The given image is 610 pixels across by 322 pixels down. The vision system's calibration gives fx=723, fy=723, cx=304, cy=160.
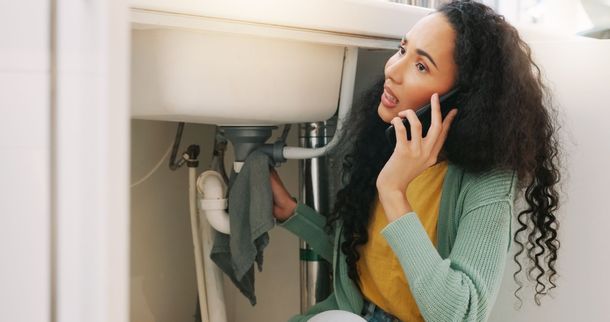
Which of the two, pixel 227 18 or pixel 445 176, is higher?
pixel 227 18

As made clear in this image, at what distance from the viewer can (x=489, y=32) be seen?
94 centimetres

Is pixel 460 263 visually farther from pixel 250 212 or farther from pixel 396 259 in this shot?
pixel 250 212

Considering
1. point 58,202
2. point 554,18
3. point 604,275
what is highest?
point 554,18

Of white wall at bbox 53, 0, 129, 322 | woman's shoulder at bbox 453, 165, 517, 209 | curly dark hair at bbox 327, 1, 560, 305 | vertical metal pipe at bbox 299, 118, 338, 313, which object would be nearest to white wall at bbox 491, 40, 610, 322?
curly dark hair at bbox 327, 1, 560, 305

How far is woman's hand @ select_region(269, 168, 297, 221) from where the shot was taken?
3.76 feet

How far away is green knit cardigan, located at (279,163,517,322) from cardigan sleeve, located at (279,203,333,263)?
0.25 metres

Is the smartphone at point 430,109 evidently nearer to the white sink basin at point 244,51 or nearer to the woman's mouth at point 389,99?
the woman's mouth at point 389,99

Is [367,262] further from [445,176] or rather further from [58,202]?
[58,202]

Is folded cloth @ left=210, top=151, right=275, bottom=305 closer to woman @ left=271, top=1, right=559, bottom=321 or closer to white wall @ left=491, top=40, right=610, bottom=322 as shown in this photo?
woman @ left=271, top=1, right=559, bottom=321

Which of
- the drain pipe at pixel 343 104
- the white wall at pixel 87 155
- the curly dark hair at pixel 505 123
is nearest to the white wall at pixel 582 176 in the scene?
the curly dark hair at pixel 505 123

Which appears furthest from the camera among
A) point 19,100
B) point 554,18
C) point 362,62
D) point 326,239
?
point 554,18

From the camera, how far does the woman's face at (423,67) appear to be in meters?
0.94

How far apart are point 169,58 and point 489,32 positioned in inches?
16.3

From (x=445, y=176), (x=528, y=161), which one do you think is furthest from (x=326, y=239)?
(x=528, y=161)
